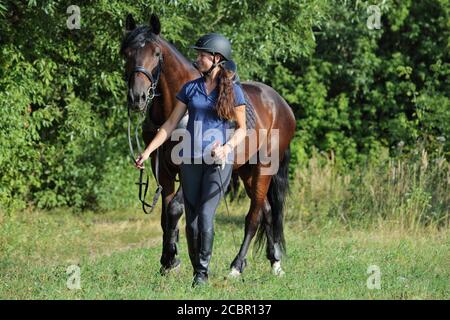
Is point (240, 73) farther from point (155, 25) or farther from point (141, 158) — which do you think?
point (141, 158)

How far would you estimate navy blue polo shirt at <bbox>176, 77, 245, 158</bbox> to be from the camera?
7.31 m

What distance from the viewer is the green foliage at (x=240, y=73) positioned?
12234 millimetres

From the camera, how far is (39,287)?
7531 mm

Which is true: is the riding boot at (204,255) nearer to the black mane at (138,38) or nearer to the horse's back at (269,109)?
the black mane at (138,38)

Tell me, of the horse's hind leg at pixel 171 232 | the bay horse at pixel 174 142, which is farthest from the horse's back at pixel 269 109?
the horse's hind leg at pixel 171 232

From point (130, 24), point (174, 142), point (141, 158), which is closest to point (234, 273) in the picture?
point (174, 142)

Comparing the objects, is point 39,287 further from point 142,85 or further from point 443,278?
point 443,278

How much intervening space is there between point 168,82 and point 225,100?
1390 mm

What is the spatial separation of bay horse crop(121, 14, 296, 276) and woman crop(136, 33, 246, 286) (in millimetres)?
788

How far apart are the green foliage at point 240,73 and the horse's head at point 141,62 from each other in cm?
272

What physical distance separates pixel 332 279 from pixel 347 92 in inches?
381

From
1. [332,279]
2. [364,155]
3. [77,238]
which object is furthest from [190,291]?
[364,155]

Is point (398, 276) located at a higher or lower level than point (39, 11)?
lower

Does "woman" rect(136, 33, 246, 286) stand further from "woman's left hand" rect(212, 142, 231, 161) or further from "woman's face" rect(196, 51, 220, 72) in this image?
"woman's left hand" rect(212, 142, 231, 161)
